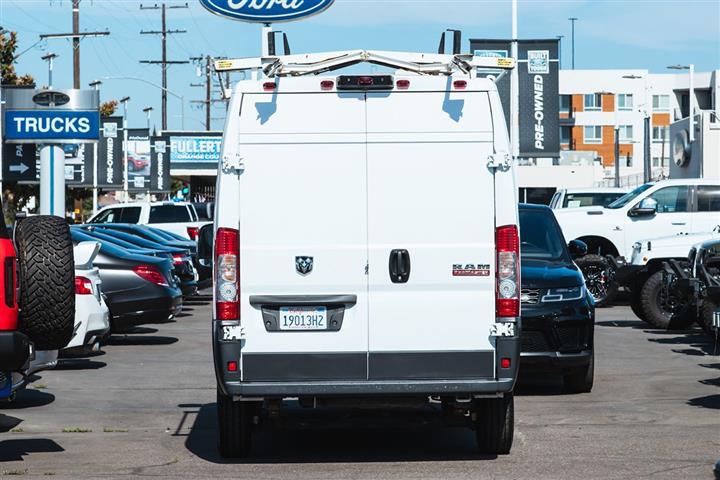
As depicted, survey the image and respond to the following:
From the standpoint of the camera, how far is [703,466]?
9.38m

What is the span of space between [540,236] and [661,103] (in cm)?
10313

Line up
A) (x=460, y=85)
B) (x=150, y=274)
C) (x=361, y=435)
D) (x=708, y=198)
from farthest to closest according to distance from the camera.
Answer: (x=708, y=198), (x=150, y=274), (x=361, y=435), (x=460, y=85)

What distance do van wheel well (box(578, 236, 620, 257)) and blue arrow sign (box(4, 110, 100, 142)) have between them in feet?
38.0

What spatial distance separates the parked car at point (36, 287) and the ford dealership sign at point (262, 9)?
12.0m

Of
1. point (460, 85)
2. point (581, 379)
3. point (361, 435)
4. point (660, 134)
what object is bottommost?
point (361, 435)

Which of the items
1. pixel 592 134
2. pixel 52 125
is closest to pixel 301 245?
pixel 52 125

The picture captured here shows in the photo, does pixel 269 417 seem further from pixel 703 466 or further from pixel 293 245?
pixel 703 466

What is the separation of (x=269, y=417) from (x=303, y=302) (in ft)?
3.41

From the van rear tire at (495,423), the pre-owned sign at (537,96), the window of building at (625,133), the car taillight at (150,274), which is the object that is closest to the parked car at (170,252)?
the car taillight at (150,274)

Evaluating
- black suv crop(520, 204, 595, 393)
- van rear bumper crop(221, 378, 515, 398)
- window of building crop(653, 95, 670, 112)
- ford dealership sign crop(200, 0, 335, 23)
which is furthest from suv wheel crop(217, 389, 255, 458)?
window of building crop(653, 95, 670, 112)

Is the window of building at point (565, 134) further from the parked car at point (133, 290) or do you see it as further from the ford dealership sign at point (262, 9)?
the parked car at point (133, 290)

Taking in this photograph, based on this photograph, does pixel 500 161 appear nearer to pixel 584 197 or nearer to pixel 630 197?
pixel 630 197

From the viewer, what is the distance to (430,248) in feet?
29.8

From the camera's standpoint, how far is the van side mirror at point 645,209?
2470cm
